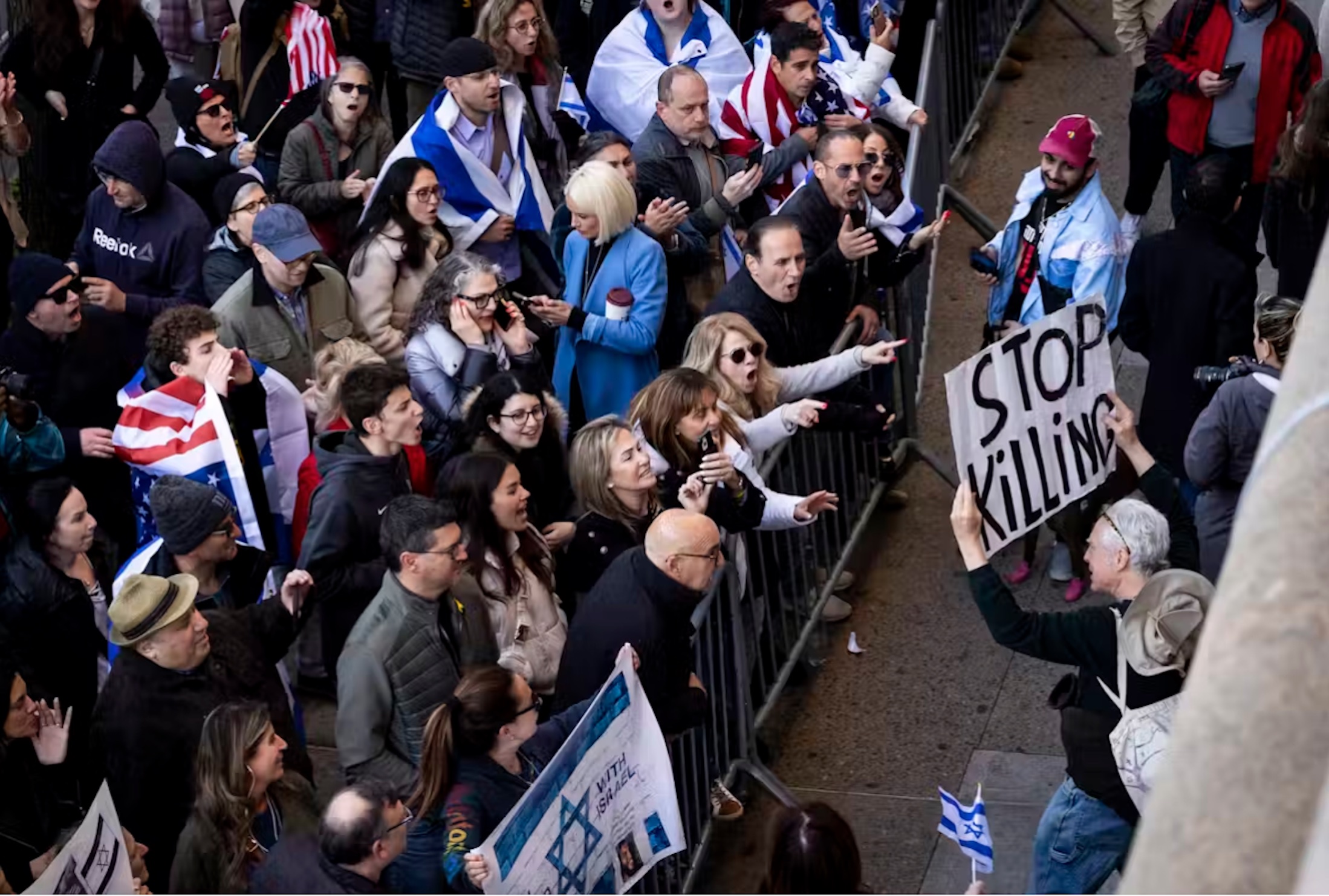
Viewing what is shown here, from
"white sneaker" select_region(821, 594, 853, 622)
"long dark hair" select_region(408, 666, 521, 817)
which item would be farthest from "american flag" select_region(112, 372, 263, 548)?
"white sneaker" select_region(821, 594, 853, 622)

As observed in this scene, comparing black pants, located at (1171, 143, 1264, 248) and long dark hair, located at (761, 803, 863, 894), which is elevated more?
long dark hair, located at (761, 803, 863, 894)

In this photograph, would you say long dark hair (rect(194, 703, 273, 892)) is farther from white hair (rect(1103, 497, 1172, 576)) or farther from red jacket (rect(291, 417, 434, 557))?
white hair (rect(1103, 497, 1172, 576))

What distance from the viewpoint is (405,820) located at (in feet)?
15.9

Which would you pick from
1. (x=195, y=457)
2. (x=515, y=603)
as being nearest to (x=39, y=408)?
(x=195, y=457)

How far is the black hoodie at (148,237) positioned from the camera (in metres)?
7.74

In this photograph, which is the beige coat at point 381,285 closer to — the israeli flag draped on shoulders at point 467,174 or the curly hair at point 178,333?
the israeli flag draped on shoulders at point 467,174

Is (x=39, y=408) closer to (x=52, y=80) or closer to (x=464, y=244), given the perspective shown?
(x=464, y=244)

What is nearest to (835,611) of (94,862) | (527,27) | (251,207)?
(251,207)

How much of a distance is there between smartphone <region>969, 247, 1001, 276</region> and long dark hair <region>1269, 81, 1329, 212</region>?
126 centimetres

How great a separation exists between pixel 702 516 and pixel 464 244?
305cm

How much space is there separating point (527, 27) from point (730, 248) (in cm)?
154

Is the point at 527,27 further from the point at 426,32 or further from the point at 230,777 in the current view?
the point at 230,777

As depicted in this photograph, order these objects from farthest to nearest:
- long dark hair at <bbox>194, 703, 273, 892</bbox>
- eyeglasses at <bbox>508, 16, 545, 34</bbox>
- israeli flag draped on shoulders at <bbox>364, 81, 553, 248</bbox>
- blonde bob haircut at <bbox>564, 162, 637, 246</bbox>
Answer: eyeglasses at <bbox>508, 16, 545, 34</bbox>, israeli flag draped on shoulders at <bbox>364, 81, 553, 248</bbox>, blonde bob haircut at <bbox>564, 162, 637, 246</bbox>, long dark hair at <bbox>194, 703, 273, 892</bbox>

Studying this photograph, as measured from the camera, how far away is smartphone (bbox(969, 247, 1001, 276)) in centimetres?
786
